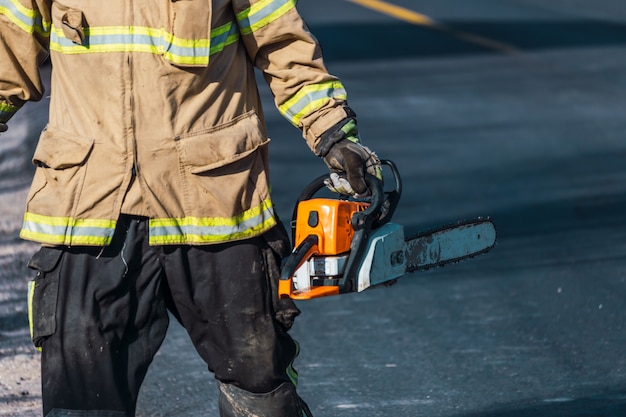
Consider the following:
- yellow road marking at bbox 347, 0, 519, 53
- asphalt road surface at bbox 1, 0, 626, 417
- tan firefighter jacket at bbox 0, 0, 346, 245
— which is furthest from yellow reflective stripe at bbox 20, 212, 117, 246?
yellow road marking at bbox 347, 0, 519, 53

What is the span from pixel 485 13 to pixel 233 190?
15.6m

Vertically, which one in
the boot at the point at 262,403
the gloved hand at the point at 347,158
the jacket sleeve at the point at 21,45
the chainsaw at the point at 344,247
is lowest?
the boot at the point at 262,403

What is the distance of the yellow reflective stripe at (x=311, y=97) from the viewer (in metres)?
3.80

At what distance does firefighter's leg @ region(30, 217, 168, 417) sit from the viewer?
12.1ft

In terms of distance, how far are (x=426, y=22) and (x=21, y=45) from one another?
1469cm

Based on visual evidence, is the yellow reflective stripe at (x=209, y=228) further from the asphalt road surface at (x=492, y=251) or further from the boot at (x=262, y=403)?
the asphalt road surface at (x=492, y=251)

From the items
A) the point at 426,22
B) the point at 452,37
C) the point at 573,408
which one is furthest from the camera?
the point at 426,22

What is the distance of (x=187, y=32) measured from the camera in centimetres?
359

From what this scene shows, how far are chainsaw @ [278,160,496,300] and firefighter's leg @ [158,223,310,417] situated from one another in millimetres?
118

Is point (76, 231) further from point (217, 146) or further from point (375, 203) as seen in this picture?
point (375, 203)

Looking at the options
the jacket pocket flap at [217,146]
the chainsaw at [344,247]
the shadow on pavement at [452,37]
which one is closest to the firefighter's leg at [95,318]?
the jacket pocket flap at [217,146]

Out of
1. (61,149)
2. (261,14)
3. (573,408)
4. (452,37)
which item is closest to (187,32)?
(261,14)

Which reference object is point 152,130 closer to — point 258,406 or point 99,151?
point 99,151

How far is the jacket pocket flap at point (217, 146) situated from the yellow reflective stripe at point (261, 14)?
0.27 meters
